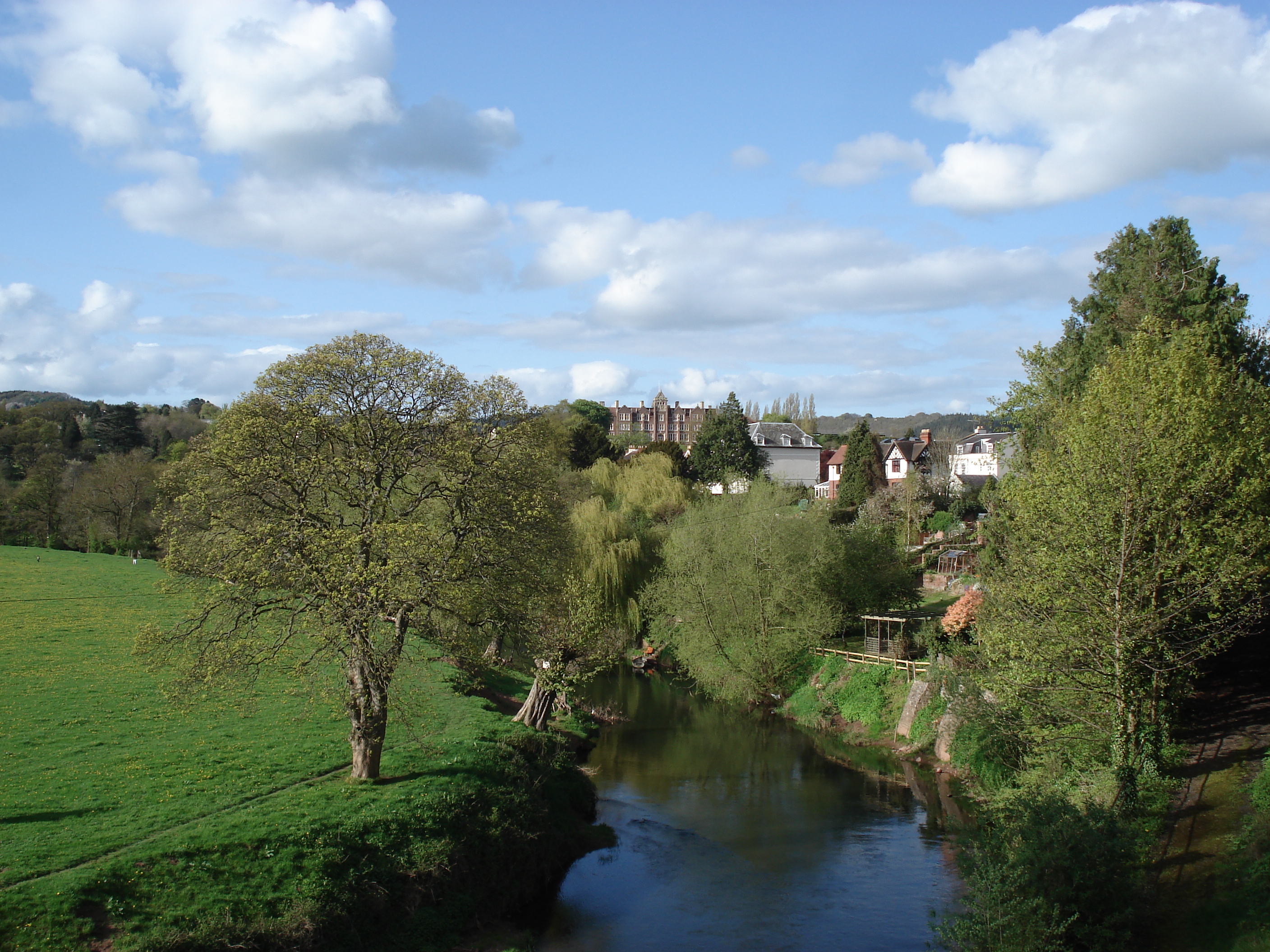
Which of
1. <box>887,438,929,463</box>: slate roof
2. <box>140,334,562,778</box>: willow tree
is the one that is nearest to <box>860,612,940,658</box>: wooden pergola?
<box>140,334,562,778</box>: willow tree

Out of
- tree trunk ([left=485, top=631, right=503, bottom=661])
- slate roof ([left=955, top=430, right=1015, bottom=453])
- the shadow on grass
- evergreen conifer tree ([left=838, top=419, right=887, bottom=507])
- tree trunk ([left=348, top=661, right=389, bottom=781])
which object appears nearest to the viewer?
the shadow on grass

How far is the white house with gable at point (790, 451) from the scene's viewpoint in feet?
310

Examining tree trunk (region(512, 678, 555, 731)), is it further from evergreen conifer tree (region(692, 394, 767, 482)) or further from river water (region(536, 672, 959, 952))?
evergreen conifer tree (region(692, 394, 767, 482))

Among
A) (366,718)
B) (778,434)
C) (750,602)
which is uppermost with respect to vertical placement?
(778,434)

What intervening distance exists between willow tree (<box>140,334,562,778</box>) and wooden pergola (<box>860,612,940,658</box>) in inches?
885

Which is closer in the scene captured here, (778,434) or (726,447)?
(726,447)

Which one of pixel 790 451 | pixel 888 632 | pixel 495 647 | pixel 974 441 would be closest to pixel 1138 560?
pixel 888 632

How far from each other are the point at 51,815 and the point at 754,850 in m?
16.5

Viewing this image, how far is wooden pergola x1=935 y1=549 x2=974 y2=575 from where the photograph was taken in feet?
177

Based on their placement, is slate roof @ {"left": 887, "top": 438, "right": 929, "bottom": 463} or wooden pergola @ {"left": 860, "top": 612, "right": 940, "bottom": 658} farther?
slate roof @ {"left": 887, "top": 438, "right": 929, "bottom": 463}

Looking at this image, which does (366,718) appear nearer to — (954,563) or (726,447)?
(954,563)

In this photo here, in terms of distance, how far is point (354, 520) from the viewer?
19.8m

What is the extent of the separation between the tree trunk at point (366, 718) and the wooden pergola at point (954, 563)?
4340cm

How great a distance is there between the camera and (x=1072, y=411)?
2456 cm
